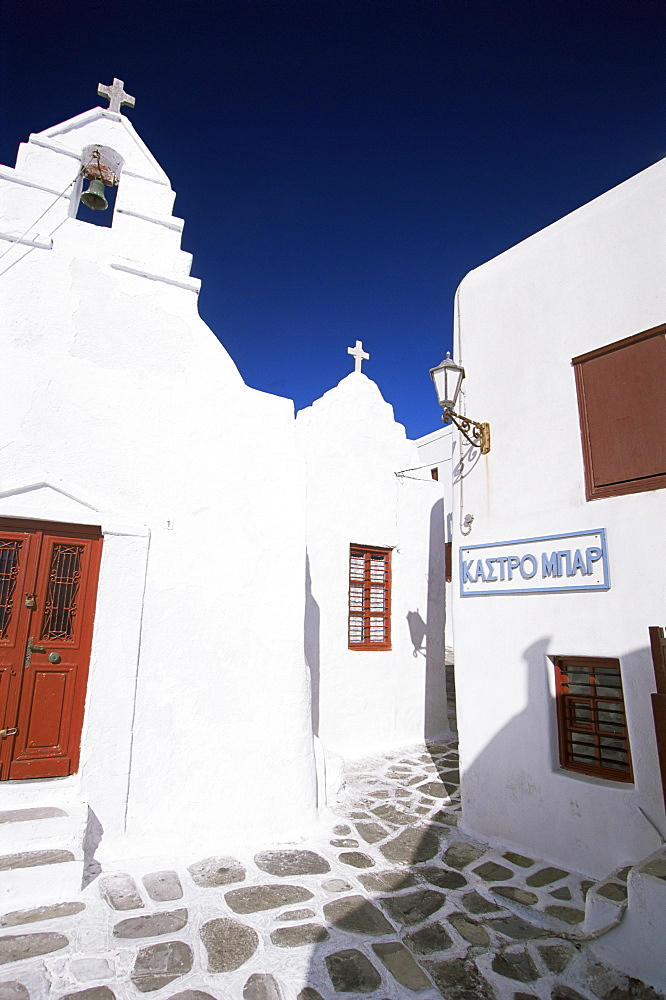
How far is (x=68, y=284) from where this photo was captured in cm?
518

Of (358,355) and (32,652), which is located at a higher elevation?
(358,355)

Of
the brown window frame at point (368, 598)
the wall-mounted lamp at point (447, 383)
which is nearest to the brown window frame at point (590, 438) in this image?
the wall-mounted lamp at point (447, 383)

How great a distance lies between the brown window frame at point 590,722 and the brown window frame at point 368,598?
3910mm

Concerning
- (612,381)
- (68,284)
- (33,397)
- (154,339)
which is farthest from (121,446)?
(612,381)

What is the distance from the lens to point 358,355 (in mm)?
9852

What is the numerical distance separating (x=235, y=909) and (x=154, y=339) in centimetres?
495

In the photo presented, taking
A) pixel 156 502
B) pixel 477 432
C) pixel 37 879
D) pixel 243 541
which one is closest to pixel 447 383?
pixel 477 432

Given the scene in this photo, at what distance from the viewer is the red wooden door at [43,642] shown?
4352 mm

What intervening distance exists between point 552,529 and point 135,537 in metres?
3.95

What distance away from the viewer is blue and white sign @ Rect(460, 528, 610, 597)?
4785 millimetres

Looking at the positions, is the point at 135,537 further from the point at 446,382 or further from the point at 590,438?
the point at 590,438

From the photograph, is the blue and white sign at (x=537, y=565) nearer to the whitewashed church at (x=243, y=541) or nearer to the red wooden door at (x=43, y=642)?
the whitewashed church at (x=243, y=541)

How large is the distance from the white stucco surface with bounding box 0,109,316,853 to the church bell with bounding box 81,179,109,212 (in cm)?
17

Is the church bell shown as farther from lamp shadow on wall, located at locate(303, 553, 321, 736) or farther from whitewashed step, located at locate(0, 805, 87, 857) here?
whitewashed step, located at locate(0, 805, 87, 857)
